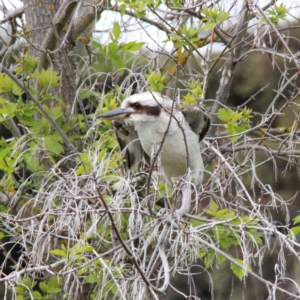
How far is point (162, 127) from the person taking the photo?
3.82 metres

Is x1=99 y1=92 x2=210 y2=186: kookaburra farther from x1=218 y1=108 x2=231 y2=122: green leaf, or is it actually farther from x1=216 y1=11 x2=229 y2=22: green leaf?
x1=216 y1=11 x2=229 y2=22: green leaf

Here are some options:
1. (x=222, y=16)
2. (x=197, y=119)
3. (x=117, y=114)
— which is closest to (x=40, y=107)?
(x=117, y=114)

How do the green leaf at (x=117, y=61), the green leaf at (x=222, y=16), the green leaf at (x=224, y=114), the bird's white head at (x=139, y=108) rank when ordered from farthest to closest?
the green leaf at (x=117, y=61), the bird's white head at (x=139, y=108), the green leaf at (x=224, y=114), the green leaf at (x=222, y=16)

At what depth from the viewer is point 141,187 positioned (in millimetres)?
3408

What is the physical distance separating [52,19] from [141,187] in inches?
55.9

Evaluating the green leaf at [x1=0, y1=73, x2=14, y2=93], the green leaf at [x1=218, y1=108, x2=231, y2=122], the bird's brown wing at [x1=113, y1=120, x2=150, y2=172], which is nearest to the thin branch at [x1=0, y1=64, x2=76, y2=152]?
the green leaf at [x1=0, y1=73, x2=14, y2=93]

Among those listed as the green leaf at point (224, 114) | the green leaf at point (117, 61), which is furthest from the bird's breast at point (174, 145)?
the green leaf at point (117, 61)

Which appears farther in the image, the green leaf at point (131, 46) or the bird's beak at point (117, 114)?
the green leaf at point (131, 46)

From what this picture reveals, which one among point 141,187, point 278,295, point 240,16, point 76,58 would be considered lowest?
point 278,295

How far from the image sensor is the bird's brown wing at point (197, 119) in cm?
376

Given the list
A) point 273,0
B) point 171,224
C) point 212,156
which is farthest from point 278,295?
point 171,224

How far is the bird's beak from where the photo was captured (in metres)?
3.67

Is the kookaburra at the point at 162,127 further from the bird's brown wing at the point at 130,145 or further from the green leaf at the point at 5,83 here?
the green leaf at the point at 5,83

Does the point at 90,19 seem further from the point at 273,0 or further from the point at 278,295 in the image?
the point at 278,295
